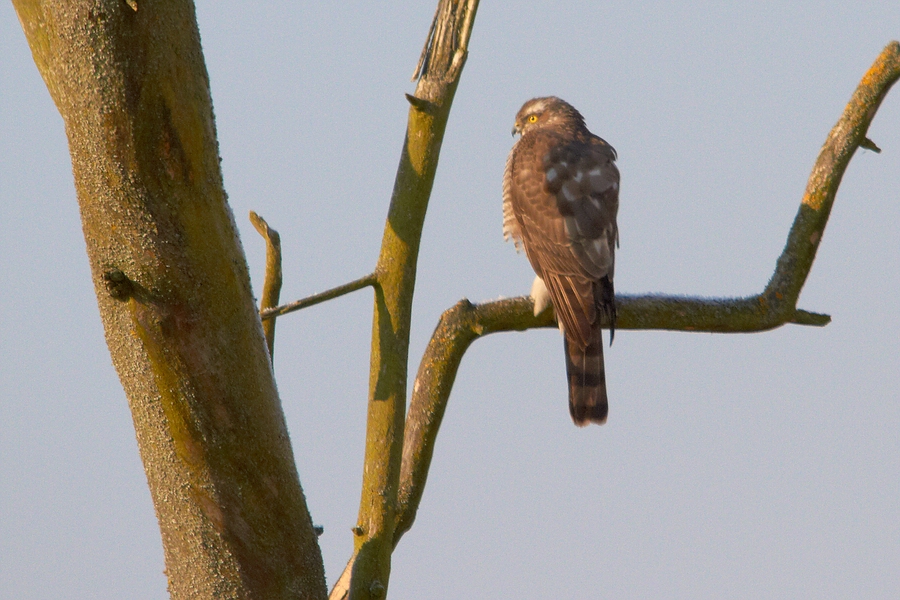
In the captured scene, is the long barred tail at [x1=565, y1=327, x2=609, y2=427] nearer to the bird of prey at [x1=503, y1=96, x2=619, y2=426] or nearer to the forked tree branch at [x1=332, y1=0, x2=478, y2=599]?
the bird of prey at [x1=503, y1=96, x2=619, y2=426]

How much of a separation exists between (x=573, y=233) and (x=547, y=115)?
159cm

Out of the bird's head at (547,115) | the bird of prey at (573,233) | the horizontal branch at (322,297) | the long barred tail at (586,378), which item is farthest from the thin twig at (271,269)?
the bird's head at (547,115)

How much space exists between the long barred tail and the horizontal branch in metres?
1.53

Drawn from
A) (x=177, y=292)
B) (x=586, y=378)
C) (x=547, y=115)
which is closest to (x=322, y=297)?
(x=177, y=292)

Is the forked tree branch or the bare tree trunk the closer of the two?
the bare tree trunk

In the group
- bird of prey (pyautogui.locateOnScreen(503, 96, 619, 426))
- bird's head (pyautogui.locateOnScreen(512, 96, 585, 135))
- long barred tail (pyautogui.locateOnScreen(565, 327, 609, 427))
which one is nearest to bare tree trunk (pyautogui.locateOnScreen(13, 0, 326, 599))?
bird of prey (pyautogui.locateOnScreen(503, 96, 619, 426))

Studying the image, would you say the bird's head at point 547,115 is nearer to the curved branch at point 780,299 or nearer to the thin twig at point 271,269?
the curved branch at point 780,299

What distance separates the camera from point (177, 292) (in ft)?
6.82

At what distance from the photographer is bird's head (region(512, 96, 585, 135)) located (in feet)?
18.7

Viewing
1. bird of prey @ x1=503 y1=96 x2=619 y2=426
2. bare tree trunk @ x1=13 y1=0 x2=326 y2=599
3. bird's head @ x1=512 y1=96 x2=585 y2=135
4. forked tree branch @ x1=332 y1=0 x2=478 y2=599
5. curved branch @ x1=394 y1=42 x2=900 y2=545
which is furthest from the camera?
bird's head @ x1=512 y1=96 x2=585 y2=135

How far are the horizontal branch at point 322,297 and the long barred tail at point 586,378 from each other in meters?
1.53

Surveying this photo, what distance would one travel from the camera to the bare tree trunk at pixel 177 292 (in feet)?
6.48

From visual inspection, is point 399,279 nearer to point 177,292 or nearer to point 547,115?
point 177,292

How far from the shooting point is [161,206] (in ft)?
6.71
